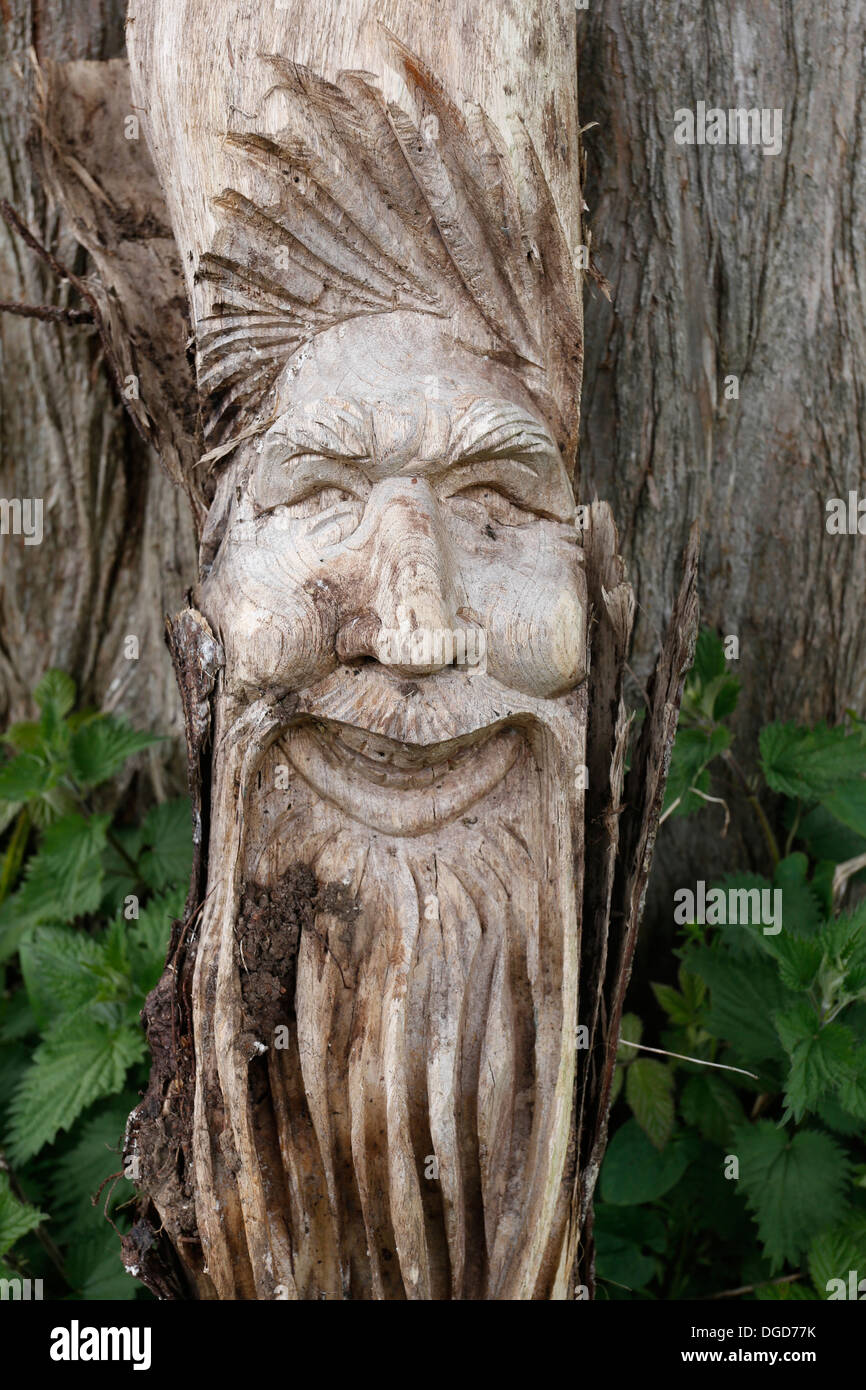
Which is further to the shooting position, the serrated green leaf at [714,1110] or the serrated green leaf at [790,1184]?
the serrated green leaf at [714,1110]

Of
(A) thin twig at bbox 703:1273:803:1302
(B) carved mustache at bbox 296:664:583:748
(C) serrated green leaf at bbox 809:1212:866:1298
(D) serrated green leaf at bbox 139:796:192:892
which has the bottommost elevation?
(A) thin twig at bbox 703:1273:803:1302

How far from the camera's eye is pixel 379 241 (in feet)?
6.76

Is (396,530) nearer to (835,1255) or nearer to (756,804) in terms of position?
(756,804)

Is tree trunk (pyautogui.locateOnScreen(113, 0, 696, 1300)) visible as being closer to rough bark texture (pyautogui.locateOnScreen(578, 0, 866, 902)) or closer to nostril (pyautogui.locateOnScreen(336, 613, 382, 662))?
nostril (pyautogui.locateOnScreen(336, 613, 382, 662))

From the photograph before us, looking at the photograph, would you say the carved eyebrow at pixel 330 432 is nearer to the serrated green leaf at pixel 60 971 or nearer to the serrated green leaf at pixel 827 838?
the serrated green leaf at pixel 60 971

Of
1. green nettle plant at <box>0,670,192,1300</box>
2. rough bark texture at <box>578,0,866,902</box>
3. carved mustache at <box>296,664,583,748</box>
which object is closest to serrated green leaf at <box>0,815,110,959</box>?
Result: green nettle plant at <box>0,670,192,1300</box>

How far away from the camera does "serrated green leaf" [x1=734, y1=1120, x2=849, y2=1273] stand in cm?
238

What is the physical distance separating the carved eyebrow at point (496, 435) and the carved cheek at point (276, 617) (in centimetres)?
33

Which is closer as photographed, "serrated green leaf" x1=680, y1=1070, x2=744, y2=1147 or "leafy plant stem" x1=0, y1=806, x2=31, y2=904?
"serrated green leaf" x1=680, y1=1070, x2=744, y2=1147

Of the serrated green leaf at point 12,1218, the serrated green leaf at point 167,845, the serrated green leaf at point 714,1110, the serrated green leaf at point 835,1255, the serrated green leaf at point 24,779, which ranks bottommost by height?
the serrated green leaf at point 835,1255

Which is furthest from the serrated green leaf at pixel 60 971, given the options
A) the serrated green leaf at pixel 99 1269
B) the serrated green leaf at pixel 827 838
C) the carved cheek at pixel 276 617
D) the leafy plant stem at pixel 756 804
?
the serrated green leaf at pixel 827 838

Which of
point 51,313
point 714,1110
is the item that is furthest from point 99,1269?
point 51,313

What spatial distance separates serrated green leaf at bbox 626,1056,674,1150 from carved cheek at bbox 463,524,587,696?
1.11m

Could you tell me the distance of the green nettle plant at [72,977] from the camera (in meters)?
2.59
